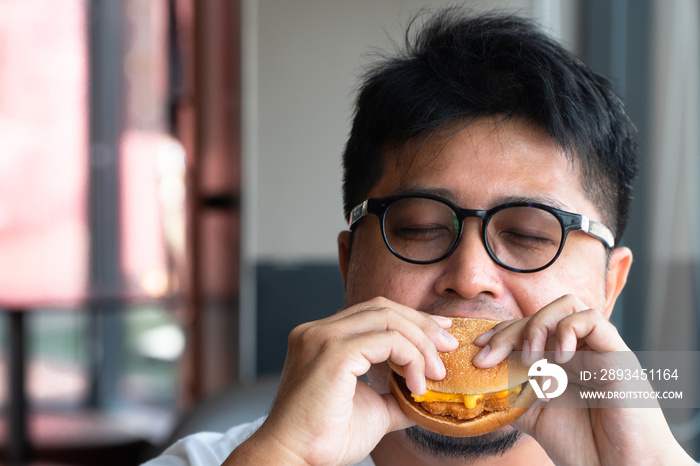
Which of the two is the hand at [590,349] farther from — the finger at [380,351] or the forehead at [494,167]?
the forehead at [494,167]

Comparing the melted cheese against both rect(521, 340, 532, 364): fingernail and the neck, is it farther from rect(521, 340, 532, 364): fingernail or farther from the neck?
the neck

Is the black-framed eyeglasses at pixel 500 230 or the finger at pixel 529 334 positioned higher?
the black-framed eyeglasses at pixel 500 230

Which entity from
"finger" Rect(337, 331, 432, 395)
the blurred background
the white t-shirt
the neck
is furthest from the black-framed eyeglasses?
the blurred background

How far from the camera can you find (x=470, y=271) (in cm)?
123

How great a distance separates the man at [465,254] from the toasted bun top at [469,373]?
0.03 m

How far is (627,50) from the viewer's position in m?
2.48

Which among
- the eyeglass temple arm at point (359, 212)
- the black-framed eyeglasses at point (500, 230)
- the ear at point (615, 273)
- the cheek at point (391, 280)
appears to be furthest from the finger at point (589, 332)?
the eyeglass temple arm at point (359, 212)

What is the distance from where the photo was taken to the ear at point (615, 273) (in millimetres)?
1492

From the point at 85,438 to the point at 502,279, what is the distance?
3.64 meters

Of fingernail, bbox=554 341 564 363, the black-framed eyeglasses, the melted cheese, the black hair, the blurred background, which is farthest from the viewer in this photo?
the blurred background

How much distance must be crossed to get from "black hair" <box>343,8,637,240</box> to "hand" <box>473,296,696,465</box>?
46 cm

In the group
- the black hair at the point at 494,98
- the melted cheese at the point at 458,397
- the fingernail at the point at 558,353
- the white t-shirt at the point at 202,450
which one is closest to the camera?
the fingernail at the point at 558,353

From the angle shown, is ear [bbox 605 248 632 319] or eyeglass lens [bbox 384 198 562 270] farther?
ear [bbox 605 248 632 319]

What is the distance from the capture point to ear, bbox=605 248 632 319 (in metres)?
1.49
